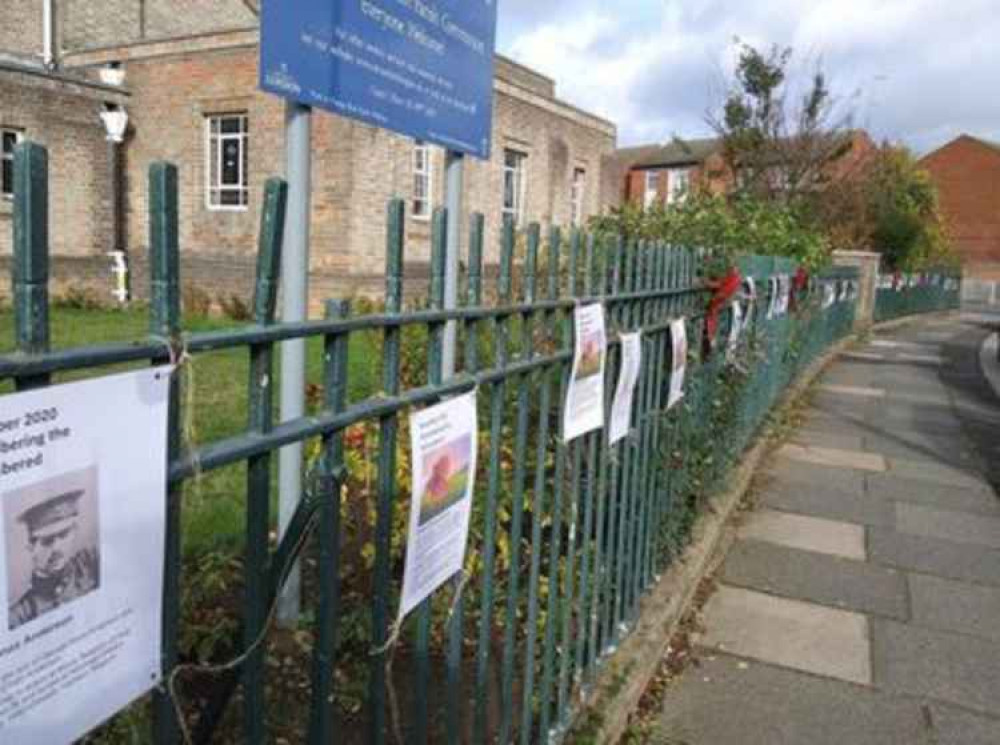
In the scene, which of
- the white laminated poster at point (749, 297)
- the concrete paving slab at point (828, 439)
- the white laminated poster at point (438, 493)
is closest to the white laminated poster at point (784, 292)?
the concrete paving slab at point (828, 439)

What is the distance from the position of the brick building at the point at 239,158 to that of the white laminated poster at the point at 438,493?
44.1 feet

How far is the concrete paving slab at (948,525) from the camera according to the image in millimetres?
5941

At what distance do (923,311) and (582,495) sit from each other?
33.9m

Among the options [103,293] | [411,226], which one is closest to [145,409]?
[411,226]

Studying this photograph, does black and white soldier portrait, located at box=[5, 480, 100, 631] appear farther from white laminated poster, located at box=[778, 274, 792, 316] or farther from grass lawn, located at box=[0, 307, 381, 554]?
white laminated poster, located at box=[778, 274, 792, 316]

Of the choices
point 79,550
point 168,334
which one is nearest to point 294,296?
point 168,334

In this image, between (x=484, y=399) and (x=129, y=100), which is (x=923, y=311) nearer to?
(x=129, y=100)

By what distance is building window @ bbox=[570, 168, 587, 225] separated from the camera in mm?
25302

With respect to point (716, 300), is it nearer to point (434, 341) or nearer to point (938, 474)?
point (434, 341)

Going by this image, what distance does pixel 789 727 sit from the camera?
3.48 metres

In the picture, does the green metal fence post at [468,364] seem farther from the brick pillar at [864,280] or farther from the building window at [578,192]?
the building window at [578,192]

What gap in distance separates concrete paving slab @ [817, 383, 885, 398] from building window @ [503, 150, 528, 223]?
1054 cm

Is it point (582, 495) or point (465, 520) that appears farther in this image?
point (582, 495)

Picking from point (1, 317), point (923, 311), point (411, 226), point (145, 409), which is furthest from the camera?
point (923, 311)
